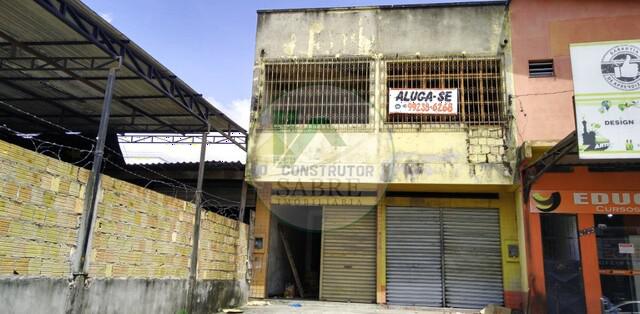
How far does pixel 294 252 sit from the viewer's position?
16.0 m

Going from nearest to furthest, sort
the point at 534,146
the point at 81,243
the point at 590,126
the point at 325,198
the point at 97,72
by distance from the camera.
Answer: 1. the point at 81,243
2. the point at 590,126
3. the point at 97,72
4. the point at 534,146
5. the point at 325,198

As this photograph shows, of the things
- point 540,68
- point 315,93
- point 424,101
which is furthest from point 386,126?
point 540,68

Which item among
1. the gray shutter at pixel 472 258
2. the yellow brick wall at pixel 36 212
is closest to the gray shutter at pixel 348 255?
the gray shutter at pixel 472 258

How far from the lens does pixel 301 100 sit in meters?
13.7

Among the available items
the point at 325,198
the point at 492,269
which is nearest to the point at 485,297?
the point at 492,269

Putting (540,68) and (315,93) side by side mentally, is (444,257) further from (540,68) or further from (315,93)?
(315,93)

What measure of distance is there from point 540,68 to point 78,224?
1129cm

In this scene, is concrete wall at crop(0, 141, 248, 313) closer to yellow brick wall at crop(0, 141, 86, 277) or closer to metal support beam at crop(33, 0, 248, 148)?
yellow brick wall at crop(0, 141, 86, 277)

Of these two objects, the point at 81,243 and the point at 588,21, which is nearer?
the point at 81,243

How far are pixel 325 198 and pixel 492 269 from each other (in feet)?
16.1

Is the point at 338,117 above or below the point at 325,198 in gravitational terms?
above

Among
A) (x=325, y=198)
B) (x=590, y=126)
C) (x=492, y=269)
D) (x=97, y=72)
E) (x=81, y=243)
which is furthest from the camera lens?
(x=325, y=198)

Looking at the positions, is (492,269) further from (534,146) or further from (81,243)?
(81,243)

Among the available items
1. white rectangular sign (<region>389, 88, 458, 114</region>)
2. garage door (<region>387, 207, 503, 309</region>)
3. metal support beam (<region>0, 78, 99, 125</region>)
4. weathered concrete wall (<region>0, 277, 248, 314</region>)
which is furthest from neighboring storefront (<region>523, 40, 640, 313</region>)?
metal support beam (<region>0, 78, 99, 125</region>)
